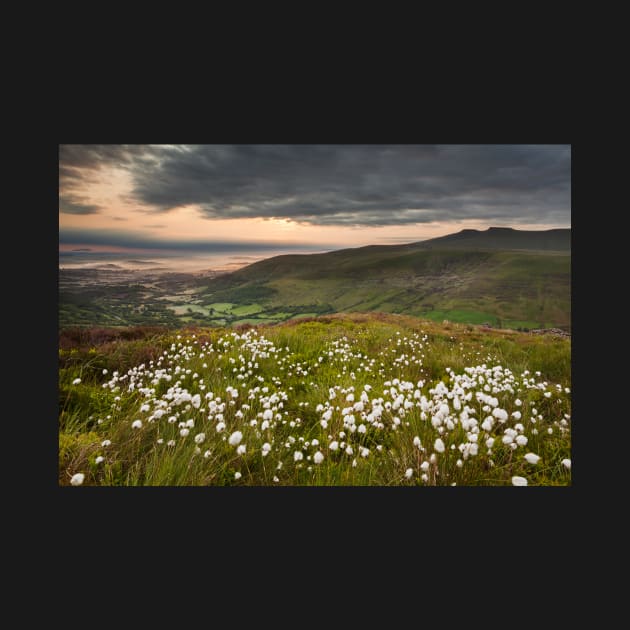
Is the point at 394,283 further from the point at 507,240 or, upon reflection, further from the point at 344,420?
the point at 344,420

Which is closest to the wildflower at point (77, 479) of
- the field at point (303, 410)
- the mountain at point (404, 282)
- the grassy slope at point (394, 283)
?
the field at point (303, 410)

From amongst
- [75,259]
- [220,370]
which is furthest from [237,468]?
[75,259]

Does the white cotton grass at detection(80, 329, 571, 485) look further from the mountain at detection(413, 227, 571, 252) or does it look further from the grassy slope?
the mountain at detection(413, 227, 571, 252)

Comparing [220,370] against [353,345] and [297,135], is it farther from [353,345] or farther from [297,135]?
[297,135]

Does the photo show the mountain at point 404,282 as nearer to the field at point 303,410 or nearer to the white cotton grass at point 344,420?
the field at point 303,410

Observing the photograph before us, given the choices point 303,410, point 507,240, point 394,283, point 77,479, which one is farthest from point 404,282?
point 77,479

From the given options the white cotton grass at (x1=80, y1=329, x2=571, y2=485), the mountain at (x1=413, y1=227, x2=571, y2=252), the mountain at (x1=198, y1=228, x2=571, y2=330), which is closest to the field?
the white cotton grass at (x1=80, y1=329, x2=571, y2=485)
